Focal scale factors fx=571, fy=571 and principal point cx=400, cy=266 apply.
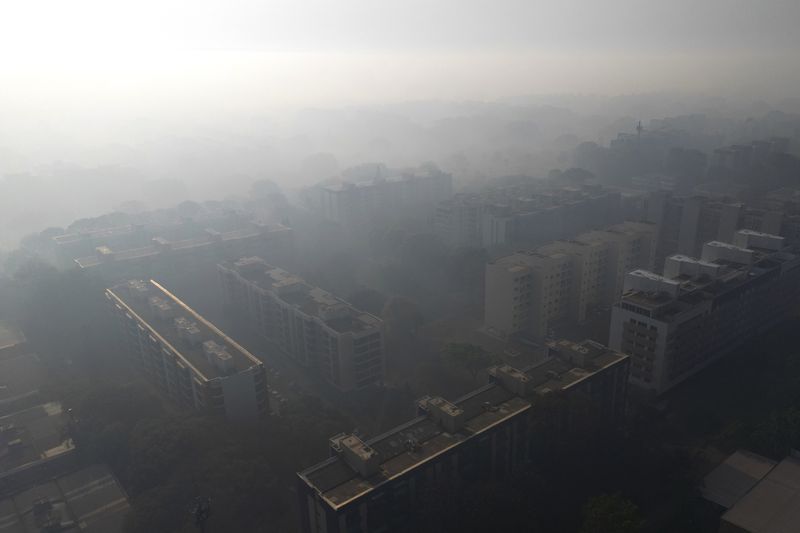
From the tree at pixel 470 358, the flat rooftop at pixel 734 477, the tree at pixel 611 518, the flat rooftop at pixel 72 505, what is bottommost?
the flat rooftop at pixel 72 505

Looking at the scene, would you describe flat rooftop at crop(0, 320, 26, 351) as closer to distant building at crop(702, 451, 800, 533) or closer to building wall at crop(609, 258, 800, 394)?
building wall at crop(609, 258, 800, 394)

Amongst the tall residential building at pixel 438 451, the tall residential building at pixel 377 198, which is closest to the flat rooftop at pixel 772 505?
the tall residential building at pixel 438 451

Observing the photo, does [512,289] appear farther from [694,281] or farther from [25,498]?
[25,498]

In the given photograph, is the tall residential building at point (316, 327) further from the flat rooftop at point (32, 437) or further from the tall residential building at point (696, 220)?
the tall residential building at point (696, 220)

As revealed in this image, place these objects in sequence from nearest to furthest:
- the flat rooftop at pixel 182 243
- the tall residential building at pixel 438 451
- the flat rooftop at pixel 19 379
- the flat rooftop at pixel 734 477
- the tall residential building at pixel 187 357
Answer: the tall residential building at pixel 438 451, the flat rooftop at pixel 734 477, the tall residential building at pixel 187 357, the flat rooftop at pixel 19 379, the flat rooftop at pixel 182 243

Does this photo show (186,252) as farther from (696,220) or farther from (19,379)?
(696,220)

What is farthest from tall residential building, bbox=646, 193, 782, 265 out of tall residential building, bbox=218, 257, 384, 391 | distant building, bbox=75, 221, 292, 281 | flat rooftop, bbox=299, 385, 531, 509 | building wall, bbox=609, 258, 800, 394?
distant building, bbox=75, 221, 292, 281

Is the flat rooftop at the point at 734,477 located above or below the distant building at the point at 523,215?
below

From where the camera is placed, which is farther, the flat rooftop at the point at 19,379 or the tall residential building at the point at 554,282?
the tall residential building at the point at 554,282
